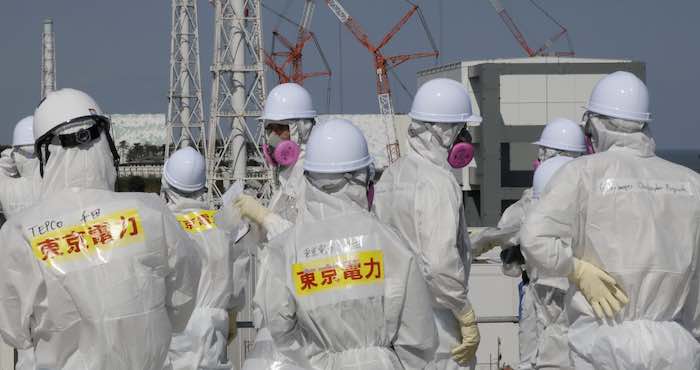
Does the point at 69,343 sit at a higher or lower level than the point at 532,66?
lower

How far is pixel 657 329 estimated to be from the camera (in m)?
5.76

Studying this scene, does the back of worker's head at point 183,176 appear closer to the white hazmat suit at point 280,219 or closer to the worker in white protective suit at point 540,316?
the white hazmat suit at point 280,219

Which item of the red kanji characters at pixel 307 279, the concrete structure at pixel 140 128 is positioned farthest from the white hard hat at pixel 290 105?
the concrete structure at pixel 140 128

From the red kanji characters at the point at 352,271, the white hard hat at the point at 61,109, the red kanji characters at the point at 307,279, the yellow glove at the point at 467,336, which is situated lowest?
the yellow glove at the point at 467,336

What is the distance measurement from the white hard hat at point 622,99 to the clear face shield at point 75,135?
8.34 ft

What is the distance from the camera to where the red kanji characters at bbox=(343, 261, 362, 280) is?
505cm

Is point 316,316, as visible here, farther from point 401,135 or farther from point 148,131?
point 148,131

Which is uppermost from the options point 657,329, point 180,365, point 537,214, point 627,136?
point 627,136

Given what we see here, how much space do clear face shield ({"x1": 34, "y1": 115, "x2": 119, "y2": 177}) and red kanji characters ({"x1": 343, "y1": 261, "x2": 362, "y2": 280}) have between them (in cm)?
117

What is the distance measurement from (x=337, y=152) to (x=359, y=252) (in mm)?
501

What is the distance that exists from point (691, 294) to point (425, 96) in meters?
2.11

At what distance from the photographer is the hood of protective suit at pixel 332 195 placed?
5.22 meters

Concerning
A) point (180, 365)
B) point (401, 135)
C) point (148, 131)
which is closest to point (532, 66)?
point (401, 135)

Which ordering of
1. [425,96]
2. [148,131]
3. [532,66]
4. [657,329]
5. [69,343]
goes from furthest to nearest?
[148,131]
[532,66]
[425,96]
[657,329]
[69,343]
